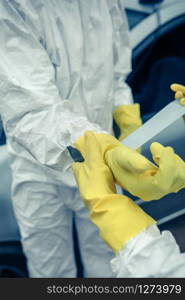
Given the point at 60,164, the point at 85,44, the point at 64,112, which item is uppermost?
the point at 85,44

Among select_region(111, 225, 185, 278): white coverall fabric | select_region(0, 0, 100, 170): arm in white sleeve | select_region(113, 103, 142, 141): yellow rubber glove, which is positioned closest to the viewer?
select_region(111, 225, 185, 278): white coverall fabric

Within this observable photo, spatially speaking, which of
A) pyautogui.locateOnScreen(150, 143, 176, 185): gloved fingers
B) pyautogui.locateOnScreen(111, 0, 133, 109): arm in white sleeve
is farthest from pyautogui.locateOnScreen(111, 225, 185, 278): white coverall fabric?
pyautogui.locateOnScreen(111, 0, 133, 109): arm in white sleeve

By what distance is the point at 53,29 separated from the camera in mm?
1104

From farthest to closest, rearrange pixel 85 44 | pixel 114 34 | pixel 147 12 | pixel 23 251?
pixel 147 12
pixel 23 251
pixel 114 34
pixel 85 44

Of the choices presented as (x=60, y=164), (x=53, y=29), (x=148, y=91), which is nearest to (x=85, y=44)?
(x=53, y=29)

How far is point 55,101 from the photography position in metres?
1.06

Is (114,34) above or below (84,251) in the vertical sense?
above

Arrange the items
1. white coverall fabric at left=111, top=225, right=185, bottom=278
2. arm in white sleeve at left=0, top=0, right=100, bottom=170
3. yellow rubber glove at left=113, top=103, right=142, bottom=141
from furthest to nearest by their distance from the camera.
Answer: yellow rubber glove at left=113, top=103, right=142, bottom=141 < arm in white sleeve at left=0, top=0, right=100, bottom=170 < white coverall fabric at left=111, top=225, right=185, bottom=278

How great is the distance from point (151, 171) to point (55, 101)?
380mm

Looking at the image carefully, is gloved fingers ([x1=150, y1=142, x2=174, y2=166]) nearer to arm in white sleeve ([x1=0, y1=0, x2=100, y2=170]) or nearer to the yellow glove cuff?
the yellow glove cuff

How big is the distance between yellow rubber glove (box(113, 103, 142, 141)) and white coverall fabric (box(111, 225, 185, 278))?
60 centimetres

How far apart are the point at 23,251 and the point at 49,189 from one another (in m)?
0.35

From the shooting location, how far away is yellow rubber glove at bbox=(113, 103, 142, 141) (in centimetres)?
136

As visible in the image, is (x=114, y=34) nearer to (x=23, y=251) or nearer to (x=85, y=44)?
(x=85, y=44)
